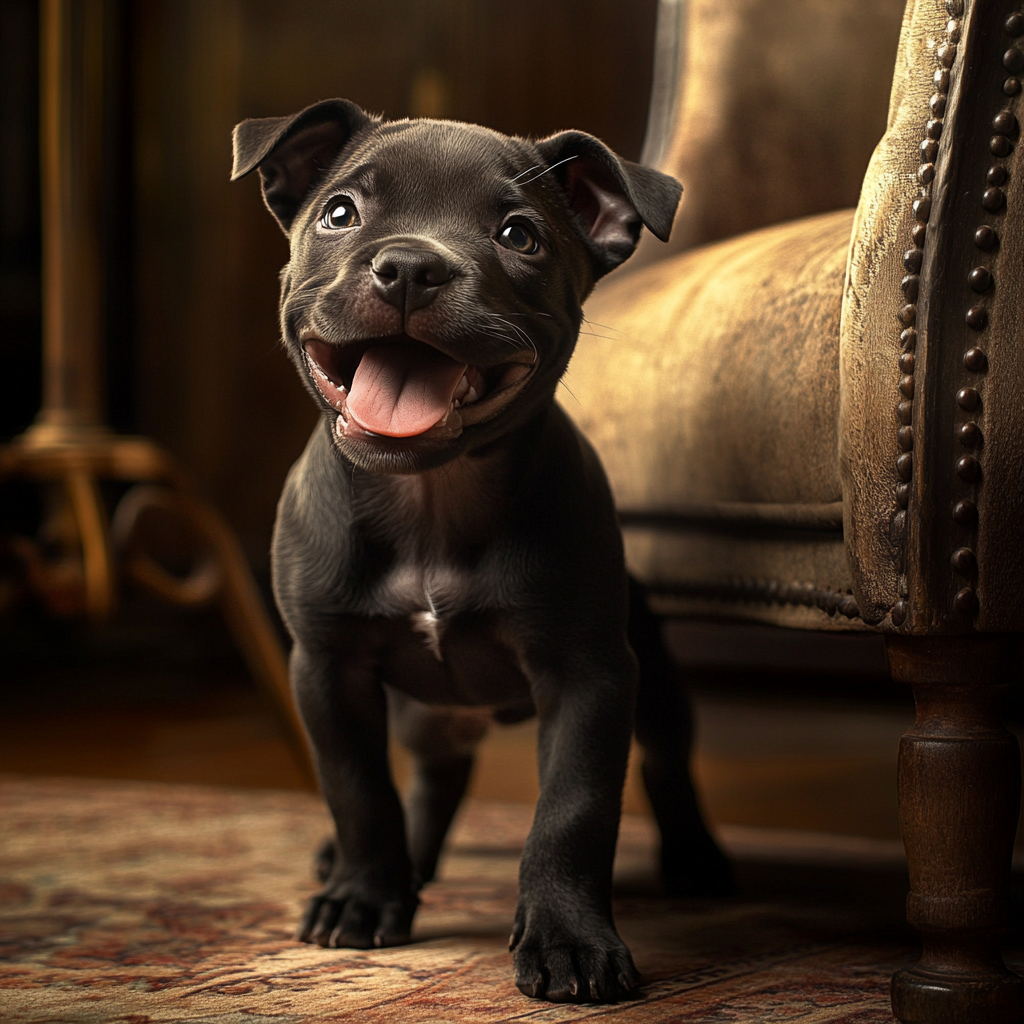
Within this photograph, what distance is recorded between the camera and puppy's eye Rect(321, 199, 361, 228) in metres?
1.17

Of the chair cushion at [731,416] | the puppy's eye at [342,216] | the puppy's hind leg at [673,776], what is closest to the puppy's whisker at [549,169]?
the puppy's eye at [342,216]

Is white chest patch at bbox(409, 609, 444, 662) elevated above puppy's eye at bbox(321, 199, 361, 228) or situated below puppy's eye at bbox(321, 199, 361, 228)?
below

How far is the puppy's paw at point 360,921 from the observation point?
1264 millimetres

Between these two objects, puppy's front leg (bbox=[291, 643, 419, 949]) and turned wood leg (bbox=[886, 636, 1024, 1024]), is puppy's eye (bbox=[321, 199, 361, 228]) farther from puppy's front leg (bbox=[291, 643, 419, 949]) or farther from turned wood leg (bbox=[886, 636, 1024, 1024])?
turned wood leg (bbox=[886, 636, 1024, 1024])

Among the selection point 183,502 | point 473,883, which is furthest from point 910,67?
point 183,502

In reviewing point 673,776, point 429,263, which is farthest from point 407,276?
point 673,776

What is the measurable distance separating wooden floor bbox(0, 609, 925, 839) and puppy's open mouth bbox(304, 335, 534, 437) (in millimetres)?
1185

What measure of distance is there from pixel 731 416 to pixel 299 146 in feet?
1.73

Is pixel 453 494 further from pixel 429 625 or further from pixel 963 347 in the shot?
pixel 963 347

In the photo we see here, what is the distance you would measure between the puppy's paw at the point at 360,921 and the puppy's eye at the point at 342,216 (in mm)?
657

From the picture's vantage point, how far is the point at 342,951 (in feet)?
4.10

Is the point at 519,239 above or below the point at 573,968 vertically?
above

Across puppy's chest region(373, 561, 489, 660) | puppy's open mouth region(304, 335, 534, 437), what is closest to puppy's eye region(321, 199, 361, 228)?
puppy's open mouth region(304, 335, 534, 437)

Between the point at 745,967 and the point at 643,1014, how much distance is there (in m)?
0.20
